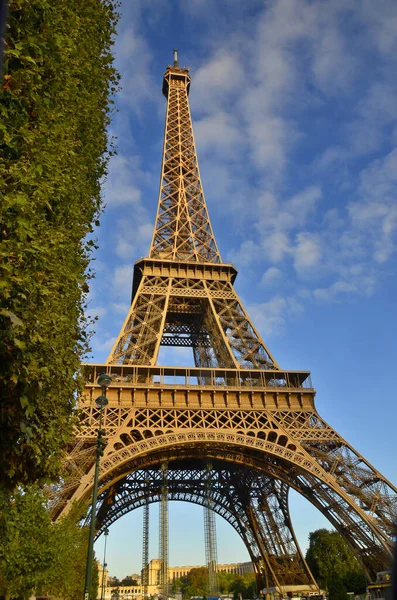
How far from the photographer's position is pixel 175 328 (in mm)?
43156

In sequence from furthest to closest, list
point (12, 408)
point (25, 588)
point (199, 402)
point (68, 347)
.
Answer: point (199, 402)
point (25, 588)
point (68, 347)
point (12, 408)

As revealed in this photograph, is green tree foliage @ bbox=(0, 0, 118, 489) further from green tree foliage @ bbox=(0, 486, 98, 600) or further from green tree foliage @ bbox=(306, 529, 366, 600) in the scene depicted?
green tree foliage @ bbox=(306, 529, 366, 600)

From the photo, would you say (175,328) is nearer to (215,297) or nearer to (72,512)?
(215,297)

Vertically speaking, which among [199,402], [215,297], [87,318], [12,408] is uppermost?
[215,297]

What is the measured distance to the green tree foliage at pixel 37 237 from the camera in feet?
21.7

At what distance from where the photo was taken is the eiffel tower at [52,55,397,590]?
2597 centimetres

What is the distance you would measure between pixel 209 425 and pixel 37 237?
72.8 ft

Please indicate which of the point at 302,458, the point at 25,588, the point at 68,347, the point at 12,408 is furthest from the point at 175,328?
the point at 12,408

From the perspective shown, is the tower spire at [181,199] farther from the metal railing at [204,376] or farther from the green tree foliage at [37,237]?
the green tree foliage at [37,237]

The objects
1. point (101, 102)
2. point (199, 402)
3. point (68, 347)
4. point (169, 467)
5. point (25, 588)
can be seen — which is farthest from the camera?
point (169, 467)

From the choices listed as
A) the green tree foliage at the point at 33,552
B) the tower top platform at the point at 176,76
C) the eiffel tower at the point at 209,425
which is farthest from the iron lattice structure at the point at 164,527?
the tower top platform at the point at 176,76

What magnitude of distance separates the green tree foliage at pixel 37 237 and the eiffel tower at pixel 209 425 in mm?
14812

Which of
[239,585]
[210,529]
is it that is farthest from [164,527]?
[239,585]

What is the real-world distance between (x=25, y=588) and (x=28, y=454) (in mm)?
13219
